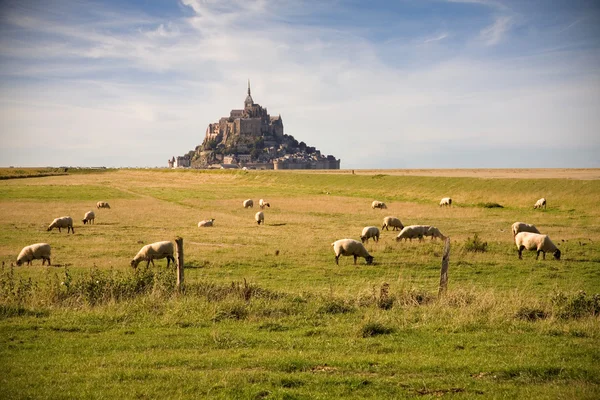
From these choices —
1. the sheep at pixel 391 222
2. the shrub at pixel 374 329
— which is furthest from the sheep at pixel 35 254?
the sheep at pixel 391 222

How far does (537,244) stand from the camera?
20969 millimetres

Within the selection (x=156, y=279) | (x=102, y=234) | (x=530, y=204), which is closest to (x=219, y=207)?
(x=102, y=234)

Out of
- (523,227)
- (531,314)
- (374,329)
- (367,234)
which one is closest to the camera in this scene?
(374,329)

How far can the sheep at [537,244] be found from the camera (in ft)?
68.2

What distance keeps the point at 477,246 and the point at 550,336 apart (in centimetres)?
1331

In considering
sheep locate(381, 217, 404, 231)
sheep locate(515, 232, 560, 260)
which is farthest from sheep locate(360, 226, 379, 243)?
sheep locate(515, 232, 560, 260)

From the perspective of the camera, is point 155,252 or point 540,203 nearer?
point 155,252

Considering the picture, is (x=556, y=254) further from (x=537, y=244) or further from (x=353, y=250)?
(x=353, y=250)

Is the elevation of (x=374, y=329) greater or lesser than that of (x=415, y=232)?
lesser

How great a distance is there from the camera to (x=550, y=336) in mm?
9555

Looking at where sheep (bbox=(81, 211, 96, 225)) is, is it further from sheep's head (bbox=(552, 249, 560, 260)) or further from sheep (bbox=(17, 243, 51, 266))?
sheep's head (bbox=(552, 249, 560, 260))

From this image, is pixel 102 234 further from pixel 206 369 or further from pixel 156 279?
pixel 206 369

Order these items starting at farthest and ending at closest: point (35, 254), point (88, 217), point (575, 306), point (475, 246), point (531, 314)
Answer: point (88, 217) → point (475, 246) → point (35, 254) → point (575, 306) → point (531, 314)

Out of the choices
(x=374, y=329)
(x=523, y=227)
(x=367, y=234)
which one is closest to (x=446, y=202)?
(x=523, y=227)
